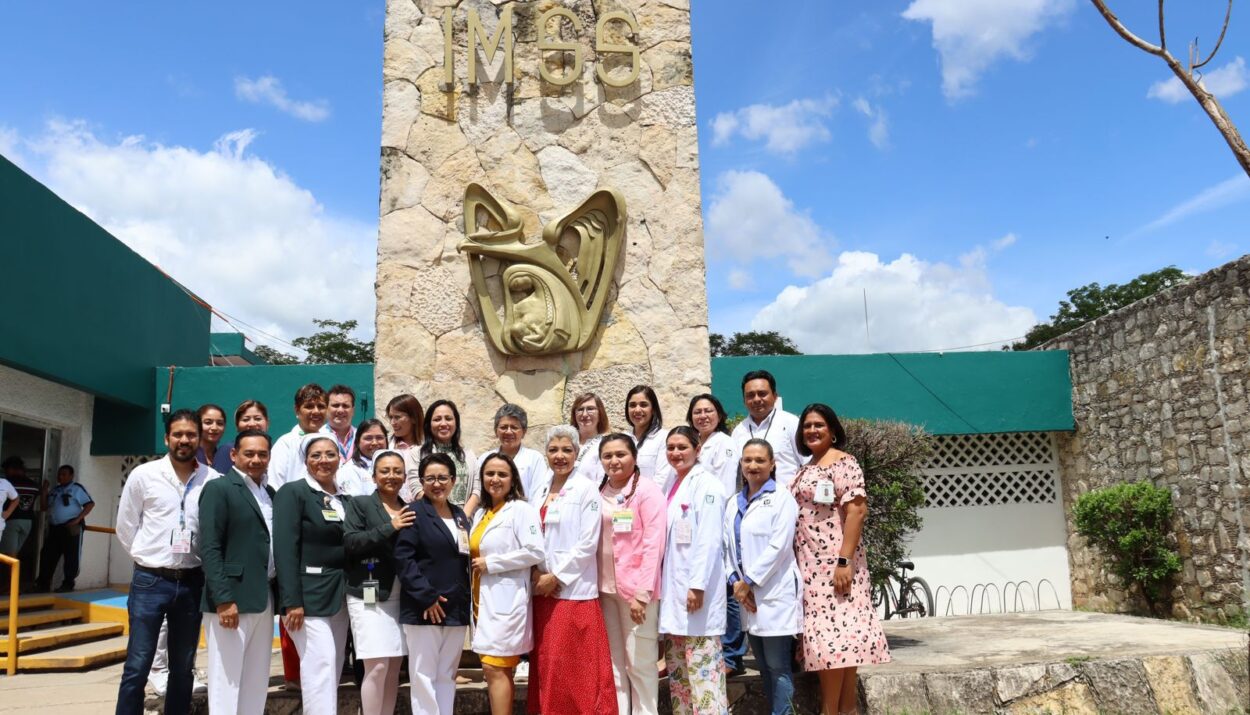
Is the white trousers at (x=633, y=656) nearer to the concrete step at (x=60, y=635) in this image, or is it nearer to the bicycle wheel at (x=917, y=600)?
the bicycle wheel at (x=917, y=600)

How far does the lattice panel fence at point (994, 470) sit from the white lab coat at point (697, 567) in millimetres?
7355

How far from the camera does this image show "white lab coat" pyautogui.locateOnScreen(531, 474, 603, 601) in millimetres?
3773

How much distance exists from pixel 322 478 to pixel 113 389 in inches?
299

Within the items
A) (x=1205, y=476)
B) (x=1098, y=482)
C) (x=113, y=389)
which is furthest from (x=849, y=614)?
(x=113, y=389)

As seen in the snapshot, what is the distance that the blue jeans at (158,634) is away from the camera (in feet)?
12.3

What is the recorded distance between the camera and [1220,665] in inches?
174

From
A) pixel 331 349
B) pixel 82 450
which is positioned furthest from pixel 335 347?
pixel 82 450

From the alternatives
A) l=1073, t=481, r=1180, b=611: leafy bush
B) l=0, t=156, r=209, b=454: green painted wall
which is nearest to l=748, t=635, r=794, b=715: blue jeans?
l=1073, t=481, r=1180, b=611: leafy bush

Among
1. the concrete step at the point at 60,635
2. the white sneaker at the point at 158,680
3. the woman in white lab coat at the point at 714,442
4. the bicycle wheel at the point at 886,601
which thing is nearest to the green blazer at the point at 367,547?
the woman in white lab coat at the point at 714,442

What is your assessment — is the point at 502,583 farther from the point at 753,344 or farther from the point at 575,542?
the point at 753,344

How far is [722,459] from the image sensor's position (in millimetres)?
4328

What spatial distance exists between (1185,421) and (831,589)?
6051 millimetres

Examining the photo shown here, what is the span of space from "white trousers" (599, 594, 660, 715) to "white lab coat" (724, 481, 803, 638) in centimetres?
40

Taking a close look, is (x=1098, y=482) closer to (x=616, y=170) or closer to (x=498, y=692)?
(x=616, y=170)
